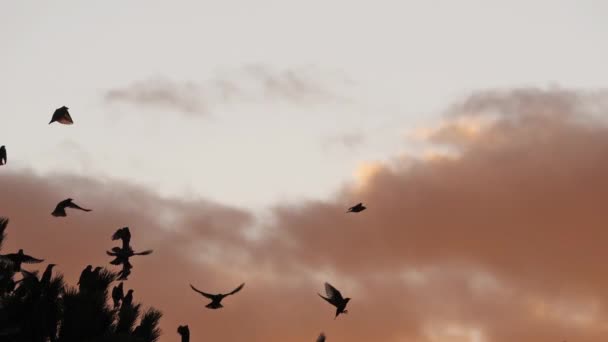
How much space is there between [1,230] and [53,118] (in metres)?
3.26

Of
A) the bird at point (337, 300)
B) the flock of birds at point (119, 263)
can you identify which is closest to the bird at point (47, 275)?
the flock of birds at point (119, 263)

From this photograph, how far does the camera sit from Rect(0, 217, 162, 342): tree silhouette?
28.1 metres

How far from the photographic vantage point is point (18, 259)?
3066 centimetres

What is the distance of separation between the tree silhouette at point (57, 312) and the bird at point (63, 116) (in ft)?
14.0

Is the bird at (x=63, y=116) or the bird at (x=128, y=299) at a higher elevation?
the bird at (x=63, y=116)

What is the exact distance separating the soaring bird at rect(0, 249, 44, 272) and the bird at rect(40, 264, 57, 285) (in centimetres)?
126

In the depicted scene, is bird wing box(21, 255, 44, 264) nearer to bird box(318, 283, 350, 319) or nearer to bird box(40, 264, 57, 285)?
bird box(40, 264, 57, 285)

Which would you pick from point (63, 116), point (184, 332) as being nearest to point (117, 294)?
point (184, 332)

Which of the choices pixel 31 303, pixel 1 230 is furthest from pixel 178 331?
pixel 1 230

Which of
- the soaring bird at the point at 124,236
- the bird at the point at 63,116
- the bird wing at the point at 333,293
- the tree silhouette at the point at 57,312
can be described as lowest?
the tree silhouette at the point at 57,312

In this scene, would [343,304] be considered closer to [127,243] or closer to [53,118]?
[127,243]

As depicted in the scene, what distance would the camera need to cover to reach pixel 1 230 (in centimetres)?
3086

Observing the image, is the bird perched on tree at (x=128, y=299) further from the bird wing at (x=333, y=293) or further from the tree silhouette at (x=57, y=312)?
the bird wing at (x=333, y=293)

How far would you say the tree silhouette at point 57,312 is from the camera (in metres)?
28.1
